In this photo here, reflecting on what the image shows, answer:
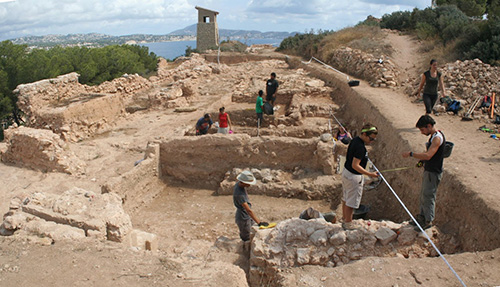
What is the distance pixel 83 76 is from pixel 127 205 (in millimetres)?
15409

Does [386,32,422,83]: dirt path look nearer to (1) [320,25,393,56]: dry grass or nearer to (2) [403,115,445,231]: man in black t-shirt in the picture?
(1) [320,25,393,56]: dry grass

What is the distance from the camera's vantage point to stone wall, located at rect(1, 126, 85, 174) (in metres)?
8.77

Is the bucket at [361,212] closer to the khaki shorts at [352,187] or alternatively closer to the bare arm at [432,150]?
the khaki shorts at [352,187]

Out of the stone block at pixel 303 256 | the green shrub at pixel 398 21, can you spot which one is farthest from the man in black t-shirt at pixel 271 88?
the green shrub at pixel 398 21

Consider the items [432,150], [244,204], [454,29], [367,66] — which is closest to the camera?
[432,150]

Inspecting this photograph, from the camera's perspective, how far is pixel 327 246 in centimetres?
480

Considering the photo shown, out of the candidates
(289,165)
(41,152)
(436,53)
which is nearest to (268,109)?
(289,165)

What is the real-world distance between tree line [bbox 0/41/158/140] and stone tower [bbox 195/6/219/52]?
13.4m

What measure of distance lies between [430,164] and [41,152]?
8.61 m

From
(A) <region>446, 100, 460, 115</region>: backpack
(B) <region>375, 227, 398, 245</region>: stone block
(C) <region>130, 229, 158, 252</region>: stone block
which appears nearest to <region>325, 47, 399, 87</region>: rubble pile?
(A) <region>446, 100, 460, 115</region>: backpack

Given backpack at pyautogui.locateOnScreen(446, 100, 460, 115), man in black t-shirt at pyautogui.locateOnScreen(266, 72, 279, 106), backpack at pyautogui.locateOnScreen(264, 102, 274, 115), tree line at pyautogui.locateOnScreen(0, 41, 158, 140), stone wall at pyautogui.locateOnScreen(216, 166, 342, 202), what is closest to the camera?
stone wall at pyautogui.locateOnScreen(216, 166, 342, 202)

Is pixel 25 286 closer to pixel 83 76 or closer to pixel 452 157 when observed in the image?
pixel 452 157

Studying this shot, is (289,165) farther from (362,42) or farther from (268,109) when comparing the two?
(362,42)

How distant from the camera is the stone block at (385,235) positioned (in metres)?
4.77
